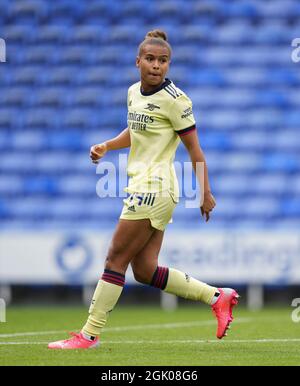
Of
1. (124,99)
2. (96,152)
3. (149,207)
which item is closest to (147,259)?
(149,207)

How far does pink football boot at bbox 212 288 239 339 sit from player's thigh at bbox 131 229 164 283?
19.4 inches

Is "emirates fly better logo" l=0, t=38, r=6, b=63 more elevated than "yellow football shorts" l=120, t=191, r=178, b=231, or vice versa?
"emirates fly better logo" l=0, t=38, r=6, b=63

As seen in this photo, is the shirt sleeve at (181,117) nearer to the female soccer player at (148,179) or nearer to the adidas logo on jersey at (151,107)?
the female soccer player at (148,179)

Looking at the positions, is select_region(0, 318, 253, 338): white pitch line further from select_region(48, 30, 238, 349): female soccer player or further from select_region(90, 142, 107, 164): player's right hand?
select_region(90, 142, 107, 164): player's right hand

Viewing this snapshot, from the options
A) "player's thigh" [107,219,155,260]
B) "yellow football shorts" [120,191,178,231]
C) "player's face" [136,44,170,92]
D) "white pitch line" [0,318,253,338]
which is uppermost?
"player's face" [136,44,170,92]

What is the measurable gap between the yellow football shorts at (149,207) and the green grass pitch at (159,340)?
0.82 meters

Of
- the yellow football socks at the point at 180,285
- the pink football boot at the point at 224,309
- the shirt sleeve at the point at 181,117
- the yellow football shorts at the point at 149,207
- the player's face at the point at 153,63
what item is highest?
the player's face at the point at 153,63

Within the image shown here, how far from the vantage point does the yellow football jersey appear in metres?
6.11

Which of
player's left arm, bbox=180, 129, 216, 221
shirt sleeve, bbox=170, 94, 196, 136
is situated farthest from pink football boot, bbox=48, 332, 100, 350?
shirt sleeve, bbox=170, 94, 196, 136

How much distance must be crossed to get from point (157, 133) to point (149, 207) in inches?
18.3

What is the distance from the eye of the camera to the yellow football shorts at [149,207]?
6109mm

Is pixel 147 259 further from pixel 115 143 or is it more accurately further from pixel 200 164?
pixel 115 143

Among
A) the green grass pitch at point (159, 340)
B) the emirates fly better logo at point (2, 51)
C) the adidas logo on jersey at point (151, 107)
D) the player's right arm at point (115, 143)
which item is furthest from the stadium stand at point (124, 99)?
the adidas logo on jersey at point (151, 107)

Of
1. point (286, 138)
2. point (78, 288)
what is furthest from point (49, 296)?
point (286, 138)
